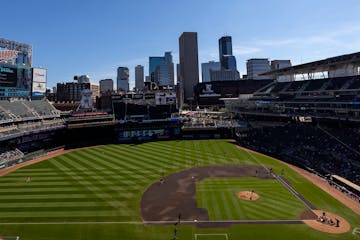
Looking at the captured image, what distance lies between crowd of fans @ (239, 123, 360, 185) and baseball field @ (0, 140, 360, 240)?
545cm

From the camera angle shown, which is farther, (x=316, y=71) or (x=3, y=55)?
(x=316, y=71)

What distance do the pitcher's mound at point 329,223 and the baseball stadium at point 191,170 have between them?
111 millimetres

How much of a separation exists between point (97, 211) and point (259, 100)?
64.4m

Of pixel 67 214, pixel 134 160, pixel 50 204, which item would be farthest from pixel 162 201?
A: pixel 134 160

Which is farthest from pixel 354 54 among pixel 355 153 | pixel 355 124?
pixel 355 153

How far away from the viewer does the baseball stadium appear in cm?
2505

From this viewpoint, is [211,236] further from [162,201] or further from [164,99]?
[164,99]

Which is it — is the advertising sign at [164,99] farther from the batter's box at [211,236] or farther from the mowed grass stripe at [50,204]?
the batter's box at [211,236]

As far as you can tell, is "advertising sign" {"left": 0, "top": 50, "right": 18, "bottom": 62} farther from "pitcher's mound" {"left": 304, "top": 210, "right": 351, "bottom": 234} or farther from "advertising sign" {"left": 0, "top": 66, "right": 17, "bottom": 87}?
"pitcher's mound" {"left": 304, "top": 210, "right": 351, "bottom": 234}

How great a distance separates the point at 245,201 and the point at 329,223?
877 centimetres

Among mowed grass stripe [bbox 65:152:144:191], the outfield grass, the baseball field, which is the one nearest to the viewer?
the baseball field

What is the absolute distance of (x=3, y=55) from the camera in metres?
62.0

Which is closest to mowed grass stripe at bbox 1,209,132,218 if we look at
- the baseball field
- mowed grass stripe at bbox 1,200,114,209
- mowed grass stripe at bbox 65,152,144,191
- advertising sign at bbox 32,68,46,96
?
the baseball field

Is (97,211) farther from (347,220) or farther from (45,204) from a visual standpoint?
(347,220)
